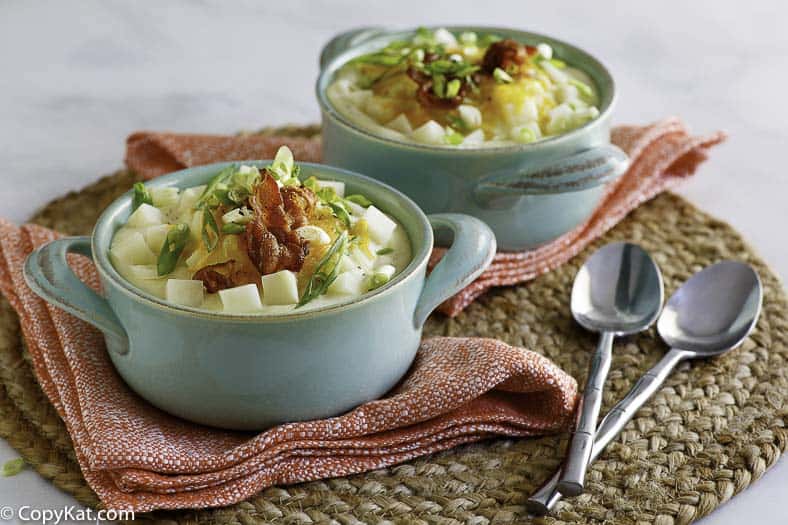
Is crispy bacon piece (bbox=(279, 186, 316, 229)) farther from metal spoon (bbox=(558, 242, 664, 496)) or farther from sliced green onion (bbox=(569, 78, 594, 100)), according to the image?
sliced green onion (bbox=(569, 78, 594, 100))

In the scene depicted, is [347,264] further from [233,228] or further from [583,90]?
[583,90]

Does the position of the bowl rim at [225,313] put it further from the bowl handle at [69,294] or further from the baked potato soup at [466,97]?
the baked potato soup at [466,97]

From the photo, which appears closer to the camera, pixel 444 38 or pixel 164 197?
pixel 164 197

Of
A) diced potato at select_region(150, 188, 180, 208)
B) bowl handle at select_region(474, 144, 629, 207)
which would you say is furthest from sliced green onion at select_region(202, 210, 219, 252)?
bowl handle at select_region(474, 144, 629, 207)

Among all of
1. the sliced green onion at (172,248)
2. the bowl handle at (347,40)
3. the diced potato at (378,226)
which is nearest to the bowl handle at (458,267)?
the diced potato at (378,226)

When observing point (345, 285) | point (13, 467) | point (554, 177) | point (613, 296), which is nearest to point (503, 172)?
point (554, 177)

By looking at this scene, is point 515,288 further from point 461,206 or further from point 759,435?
point 759,435

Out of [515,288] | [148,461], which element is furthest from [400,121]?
[148,461]
